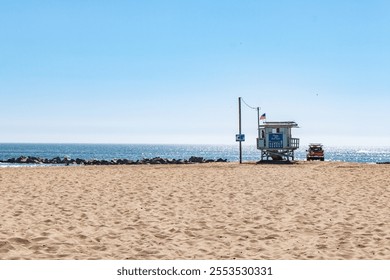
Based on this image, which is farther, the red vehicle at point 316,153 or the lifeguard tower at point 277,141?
the red vehicle at point 316,153

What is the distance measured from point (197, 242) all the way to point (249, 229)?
1.67 m

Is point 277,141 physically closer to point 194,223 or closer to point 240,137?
point 240,137

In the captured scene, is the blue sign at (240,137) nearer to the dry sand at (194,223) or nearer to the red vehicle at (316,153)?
the red vehicle at (316,153)

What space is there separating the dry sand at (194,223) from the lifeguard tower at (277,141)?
23920mm

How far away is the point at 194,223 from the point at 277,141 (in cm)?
3190

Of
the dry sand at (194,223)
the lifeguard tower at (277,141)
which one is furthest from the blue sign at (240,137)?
the dry sand at (194,223)

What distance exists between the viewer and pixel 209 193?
16.1 meters

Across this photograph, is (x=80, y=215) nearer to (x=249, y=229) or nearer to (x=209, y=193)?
(x=249, y=229)

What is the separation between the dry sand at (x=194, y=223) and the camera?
779 centimetres

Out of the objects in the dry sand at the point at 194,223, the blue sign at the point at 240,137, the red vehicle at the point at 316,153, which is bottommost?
the dry sand at the point at 194,223

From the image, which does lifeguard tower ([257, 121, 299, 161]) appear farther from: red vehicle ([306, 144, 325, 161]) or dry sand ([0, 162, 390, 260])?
dry sand ([0, 162, 390, 260])

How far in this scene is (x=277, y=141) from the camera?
41.2 meters

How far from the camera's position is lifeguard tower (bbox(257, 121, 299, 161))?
135ft
